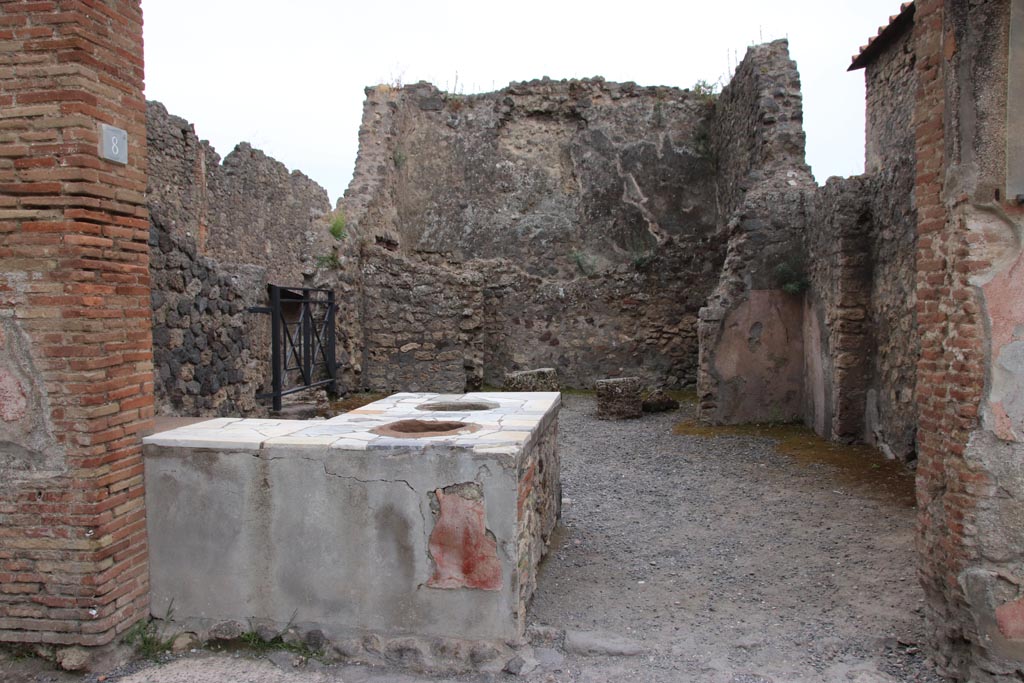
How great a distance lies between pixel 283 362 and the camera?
301 inches

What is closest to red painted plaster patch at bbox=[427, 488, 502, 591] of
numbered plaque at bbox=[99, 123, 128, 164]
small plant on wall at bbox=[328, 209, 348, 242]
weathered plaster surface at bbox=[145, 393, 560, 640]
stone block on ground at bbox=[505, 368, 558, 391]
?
weathered plaster surface at bbox=[145, 393, 560, 640]

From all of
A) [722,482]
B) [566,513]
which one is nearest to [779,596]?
[566,513]

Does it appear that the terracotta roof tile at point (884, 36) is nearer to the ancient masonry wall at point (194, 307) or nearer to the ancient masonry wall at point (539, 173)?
the ancient masonry wall at point (539, 173)

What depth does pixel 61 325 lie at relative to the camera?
10.5 feet

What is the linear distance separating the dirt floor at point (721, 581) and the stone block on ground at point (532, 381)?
3084 mm

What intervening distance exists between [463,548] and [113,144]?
2.48m

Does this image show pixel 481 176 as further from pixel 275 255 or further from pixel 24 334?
pixel 24 334

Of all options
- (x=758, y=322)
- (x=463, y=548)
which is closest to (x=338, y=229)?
(x=758, y=322)

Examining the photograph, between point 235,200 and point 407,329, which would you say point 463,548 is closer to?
point 407,329

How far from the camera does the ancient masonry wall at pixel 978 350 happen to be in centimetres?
295

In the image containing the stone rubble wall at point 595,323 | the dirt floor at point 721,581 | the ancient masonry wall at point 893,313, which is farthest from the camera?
the stone rubble wall at point 595,323

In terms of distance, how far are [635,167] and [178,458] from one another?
12.6 m

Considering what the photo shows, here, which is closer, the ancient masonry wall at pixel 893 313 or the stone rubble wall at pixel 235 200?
the ancient masonry wall at pixel 893 313

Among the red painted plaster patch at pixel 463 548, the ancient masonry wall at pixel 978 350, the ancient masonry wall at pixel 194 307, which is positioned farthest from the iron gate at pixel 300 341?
the ancient masonry wall at pixel 978 350
